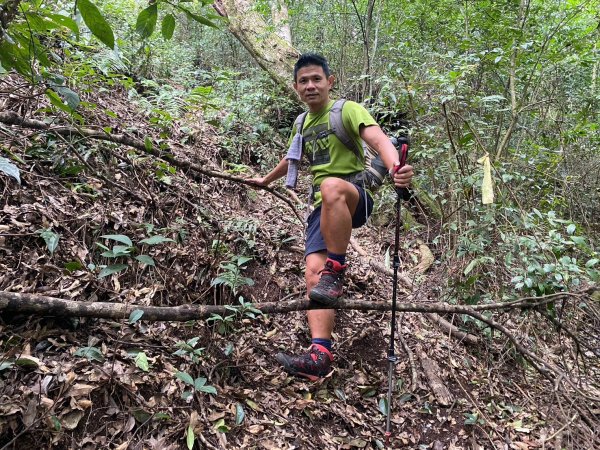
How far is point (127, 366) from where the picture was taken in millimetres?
2350

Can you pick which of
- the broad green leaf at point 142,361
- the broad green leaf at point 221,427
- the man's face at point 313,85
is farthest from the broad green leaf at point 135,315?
the man's face at point 313,85

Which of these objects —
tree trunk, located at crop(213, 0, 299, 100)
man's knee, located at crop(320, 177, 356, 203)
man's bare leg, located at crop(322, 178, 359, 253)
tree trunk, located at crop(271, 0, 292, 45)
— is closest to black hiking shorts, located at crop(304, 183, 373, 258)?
man's bare leg, located at crop(322, 178, 359, 253)

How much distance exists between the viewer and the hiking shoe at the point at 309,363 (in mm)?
2986

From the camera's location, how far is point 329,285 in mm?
2893

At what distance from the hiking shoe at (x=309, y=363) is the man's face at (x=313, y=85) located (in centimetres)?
189

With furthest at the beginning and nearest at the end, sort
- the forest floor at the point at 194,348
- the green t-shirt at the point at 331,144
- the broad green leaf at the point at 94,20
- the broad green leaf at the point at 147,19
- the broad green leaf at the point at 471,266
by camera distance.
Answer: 1. the broad green leaf at the point at 471,266
2. the green t-shirt at the point at 331,144
3. the forest floor at the point at 194,348
4. the broad green leaf at the point at 147,19
5. the broad green leaf at the point at 94,20

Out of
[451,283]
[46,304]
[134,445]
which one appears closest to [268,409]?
[134,445]

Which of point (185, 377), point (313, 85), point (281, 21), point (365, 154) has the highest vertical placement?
point (281, 21)

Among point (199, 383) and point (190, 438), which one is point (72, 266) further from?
point (190, 438)

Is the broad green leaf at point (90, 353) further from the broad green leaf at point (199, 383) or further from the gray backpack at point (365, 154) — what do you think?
the gray backpack at point (365, 154)

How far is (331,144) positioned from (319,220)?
1.97ft

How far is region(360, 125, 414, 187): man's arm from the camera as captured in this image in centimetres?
262

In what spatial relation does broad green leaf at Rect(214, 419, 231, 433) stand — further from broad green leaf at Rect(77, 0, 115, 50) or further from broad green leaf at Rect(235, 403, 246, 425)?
broad green leaf at Rect(77, 0, 115, 50)

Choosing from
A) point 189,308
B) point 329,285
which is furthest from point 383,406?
point 189,308
